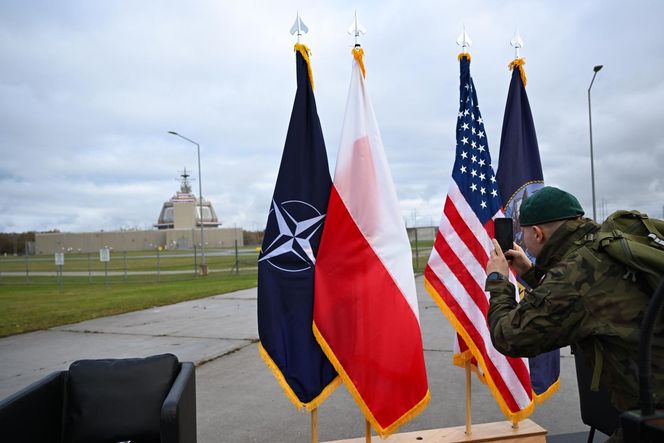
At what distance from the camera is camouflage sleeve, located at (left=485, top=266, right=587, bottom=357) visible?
1858 millimetres

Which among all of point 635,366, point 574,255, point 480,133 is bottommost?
point 635,366

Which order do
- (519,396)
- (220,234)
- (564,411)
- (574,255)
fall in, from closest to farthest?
(574,255), (519,396), (564,411), (220,234)

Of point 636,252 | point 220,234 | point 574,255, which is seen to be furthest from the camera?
point 220,234

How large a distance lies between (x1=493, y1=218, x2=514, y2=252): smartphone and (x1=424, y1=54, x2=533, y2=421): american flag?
731 mm

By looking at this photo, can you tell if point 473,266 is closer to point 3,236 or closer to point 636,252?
point 636,252

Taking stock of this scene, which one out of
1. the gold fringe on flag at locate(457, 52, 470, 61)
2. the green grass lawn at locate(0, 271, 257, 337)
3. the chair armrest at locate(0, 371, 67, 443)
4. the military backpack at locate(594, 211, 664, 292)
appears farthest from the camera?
the green grass lawn at locate(0, 271, 257, 337)

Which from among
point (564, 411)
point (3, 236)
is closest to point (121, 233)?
point (3, 236)

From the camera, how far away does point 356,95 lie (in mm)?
3160

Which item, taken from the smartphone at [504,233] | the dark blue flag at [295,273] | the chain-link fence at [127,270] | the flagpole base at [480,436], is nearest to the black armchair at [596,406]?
the flagpole base at [480,436]

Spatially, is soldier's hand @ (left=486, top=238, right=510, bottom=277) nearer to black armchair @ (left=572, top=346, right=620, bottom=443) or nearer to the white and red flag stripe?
the white and red flag stripe

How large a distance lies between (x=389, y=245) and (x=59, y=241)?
91996mm

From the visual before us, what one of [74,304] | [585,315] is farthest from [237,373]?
[74,304]

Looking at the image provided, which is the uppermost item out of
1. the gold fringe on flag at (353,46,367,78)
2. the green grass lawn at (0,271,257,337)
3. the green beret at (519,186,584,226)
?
the gold fringe on flag at (353,46,367,78)

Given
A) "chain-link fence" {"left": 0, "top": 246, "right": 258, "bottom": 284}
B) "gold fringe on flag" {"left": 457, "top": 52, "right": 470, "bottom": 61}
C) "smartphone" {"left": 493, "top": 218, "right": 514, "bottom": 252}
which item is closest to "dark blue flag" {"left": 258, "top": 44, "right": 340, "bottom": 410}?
"smartphone" {"left": 493, "top": 218, "right": 514, "bottom": 252}
